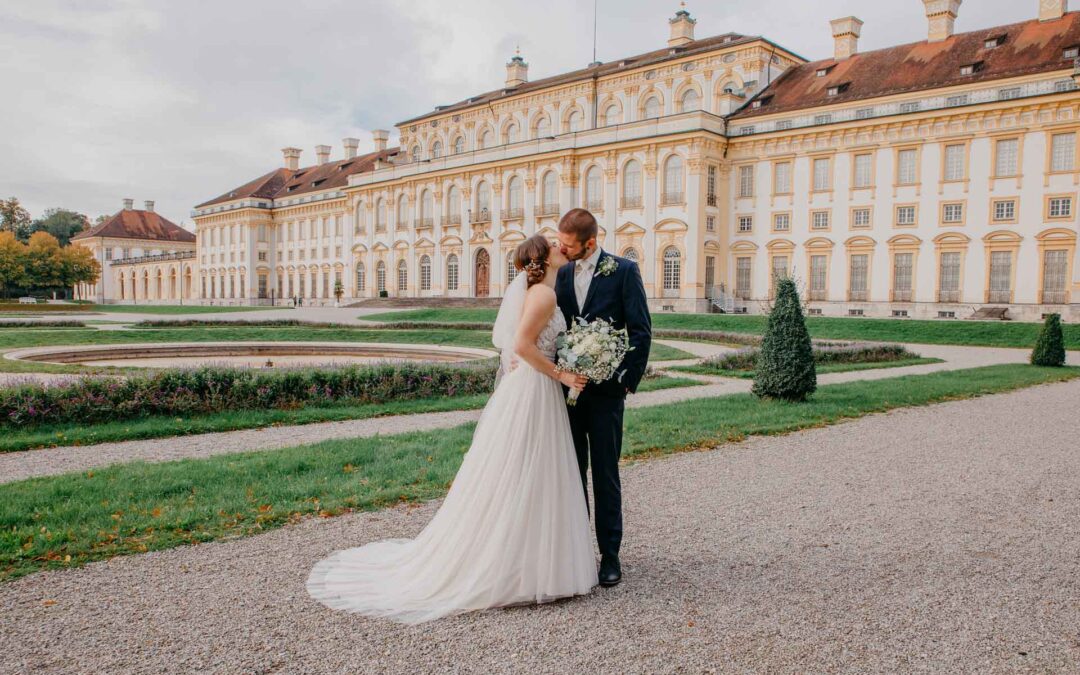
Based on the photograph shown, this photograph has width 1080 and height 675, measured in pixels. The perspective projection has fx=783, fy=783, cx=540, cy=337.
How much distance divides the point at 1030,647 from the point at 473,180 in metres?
48.4

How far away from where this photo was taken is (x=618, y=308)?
405cm

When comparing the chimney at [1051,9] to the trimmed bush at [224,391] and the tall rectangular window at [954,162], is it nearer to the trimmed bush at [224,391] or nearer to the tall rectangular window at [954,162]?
the tall rectangular window at [954,162]

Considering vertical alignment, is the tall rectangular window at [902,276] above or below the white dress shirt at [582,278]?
above

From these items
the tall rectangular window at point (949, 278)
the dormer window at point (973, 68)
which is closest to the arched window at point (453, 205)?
the tall rectangular window at point (949, 278)

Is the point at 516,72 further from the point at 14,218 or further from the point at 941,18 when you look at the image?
the point at 14,218

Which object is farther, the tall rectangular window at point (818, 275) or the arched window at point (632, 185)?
the arched window at point (632, 185)

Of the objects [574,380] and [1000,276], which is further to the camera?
[1000,276]

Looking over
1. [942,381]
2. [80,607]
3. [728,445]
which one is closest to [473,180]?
[942,381]

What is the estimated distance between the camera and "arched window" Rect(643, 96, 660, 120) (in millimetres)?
44969

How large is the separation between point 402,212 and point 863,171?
31.0 metres

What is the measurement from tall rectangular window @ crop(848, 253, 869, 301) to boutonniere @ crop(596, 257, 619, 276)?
35389 millimetres

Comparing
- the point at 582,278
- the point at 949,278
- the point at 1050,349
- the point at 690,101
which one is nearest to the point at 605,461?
the point at 582,278

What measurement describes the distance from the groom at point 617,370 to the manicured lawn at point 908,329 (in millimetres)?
21308

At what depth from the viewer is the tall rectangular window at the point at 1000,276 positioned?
32.4m
